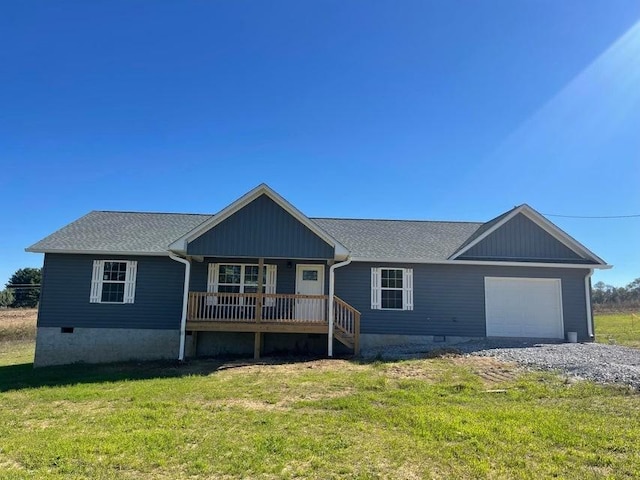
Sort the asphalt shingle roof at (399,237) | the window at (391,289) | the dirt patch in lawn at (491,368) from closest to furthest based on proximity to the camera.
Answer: the dirt patch in lawn at (491,368) < the window at (391,289) < the asphalt shingle roof at (399,237)

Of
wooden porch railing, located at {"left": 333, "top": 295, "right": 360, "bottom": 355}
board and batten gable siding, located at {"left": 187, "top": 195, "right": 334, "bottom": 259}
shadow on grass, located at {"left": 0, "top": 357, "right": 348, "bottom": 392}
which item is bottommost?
shadow on grass, located at {"left": 0, "top": 357, "right": 348, "bottom": 392}

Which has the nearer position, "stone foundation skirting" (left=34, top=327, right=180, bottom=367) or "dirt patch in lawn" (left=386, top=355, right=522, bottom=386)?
"dirt patch in lawn" (left=386, top=355, right=522, bottom=386)

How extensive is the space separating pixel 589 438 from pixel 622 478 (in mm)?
1083

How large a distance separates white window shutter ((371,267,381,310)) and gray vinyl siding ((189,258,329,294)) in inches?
62.7

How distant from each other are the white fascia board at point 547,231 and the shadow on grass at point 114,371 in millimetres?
7482

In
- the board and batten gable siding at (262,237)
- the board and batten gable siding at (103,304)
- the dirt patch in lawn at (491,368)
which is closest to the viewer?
the dirt patch in lawn at (491,368)

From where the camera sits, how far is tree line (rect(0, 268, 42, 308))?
40875 millimetres

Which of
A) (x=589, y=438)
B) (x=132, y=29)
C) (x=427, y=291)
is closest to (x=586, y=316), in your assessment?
(x=427, y=291)

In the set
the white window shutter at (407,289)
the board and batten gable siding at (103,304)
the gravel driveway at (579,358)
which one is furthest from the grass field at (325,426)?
the white window shutter at (407,289)

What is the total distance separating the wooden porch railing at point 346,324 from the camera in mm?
12797

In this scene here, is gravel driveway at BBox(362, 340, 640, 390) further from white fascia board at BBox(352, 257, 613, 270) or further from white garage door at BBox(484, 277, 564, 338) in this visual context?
white fascia board at BBox(352, 257, 613, 270)

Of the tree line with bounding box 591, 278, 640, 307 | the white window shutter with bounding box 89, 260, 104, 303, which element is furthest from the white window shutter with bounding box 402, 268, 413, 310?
the tree line with bounding box 591, 278, 640, 307

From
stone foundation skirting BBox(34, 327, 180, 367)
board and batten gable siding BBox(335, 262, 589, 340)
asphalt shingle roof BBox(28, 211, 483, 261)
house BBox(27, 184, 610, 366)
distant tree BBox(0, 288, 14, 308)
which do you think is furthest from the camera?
distant tree BBox(0, 288, 14, 308)

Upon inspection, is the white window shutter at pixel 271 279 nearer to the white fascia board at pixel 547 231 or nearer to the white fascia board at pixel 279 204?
the white fascia board at pixel 279 204
